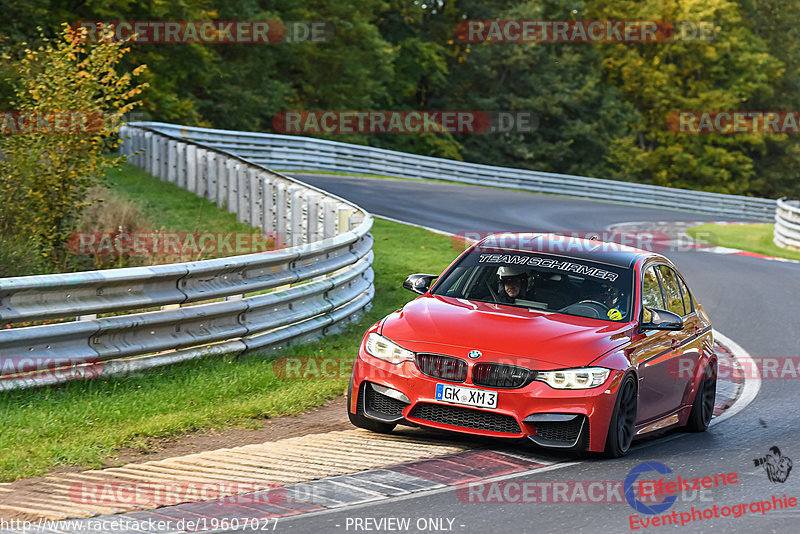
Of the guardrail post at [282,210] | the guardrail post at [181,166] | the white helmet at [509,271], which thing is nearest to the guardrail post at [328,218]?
the guardrail post at [282,210]

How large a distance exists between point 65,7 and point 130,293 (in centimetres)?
2908

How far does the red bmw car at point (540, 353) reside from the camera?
304 inches

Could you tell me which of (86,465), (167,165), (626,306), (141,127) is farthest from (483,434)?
(141,127)

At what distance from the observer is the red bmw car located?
7.72 m

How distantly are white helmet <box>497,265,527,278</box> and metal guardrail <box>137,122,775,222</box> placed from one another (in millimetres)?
22156

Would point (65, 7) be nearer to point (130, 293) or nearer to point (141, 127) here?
point (141, 127)

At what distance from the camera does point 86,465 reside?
707 centimetres

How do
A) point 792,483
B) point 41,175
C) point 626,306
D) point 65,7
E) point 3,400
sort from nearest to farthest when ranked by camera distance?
point 792,483 < point 3,400 < point 626,306 < point 41,175 < point 65,7

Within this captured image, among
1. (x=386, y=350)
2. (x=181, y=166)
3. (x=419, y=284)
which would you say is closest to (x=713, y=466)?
(x=386, y=350)

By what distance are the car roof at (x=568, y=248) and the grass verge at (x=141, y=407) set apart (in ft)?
6.61

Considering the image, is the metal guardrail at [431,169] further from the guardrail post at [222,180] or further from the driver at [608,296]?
the driver at [608,296]

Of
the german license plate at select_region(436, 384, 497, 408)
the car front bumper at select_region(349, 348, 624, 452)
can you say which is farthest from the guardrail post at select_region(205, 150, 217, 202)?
the german license plate at select_region(436, 384, 497, 408)

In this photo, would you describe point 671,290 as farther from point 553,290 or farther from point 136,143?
point 136,143

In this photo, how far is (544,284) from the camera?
29.8 ft
